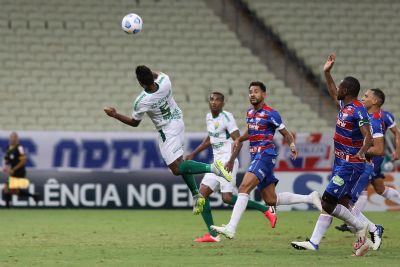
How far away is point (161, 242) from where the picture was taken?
45.5ft

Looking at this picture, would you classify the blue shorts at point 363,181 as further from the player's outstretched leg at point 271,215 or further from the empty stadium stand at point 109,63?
the empty stadium stand at point 109,63

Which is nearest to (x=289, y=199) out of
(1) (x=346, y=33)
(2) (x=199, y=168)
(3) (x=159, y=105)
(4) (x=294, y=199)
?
(4) (x=294, y=199)

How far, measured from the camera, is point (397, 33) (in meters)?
27.3

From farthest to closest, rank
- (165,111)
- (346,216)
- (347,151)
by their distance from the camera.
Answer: (165,111), (346,216), (347,151)

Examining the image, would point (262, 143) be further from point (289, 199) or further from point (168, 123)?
point (168, 123)

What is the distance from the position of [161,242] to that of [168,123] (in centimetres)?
161

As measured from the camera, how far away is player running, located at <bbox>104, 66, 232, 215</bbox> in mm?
13344

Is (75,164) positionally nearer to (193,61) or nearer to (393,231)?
(193,61)

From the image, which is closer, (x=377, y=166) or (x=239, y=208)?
(x=239, y=208)

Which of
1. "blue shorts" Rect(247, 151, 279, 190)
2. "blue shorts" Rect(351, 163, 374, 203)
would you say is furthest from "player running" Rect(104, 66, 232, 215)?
"blue shorts" Rect(351, 163, 374, 203)

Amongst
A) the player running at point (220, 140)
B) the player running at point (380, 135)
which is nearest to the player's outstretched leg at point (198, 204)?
the player running at point (220, 140)

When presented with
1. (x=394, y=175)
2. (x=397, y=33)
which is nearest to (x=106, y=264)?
(x=394, y=175)

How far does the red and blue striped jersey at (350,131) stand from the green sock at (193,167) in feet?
7.44

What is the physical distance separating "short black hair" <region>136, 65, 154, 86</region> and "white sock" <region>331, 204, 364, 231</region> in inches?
118
